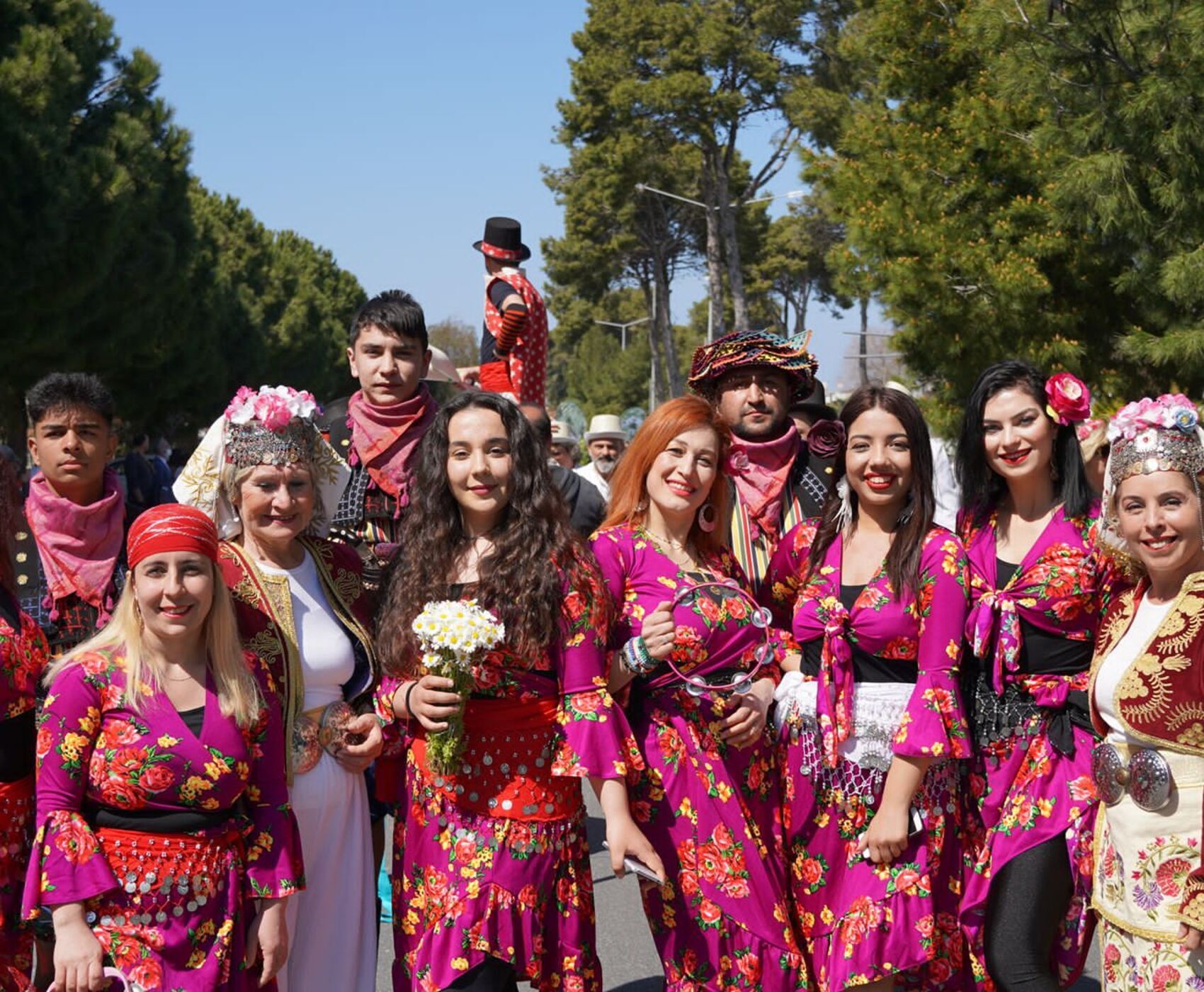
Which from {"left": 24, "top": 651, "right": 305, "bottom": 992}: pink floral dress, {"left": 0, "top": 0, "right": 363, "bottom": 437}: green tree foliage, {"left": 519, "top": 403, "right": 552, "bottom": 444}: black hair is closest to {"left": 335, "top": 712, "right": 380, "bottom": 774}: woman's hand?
{"left": 24, "top": 651, "right": 305, "bottom": 992}: pink floral dress

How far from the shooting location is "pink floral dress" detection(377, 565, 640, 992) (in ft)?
12.4

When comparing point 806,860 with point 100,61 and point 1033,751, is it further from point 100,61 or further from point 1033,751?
point 100,61

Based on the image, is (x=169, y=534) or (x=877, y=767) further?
(x=877, y=767)

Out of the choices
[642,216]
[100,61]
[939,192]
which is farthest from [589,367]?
[939,192]

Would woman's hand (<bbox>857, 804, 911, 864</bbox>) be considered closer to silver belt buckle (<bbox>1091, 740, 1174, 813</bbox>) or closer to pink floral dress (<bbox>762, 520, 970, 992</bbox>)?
pink floral dress (<bbox>762, 520, 970, 992</bbox>)

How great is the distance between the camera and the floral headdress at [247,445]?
4098mm

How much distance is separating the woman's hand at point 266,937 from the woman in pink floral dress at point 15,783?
66cm

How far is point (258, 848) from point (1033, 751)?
2.21 metres

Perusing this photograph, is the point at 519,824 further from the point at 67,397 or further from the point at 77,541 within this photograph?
the point at 67,397

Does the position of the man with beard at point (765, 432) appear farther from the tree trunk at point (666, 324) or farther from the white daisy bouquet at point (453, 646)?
the tree trunk at point (666, 324)

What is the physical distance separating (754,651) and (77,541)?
7.14 ft

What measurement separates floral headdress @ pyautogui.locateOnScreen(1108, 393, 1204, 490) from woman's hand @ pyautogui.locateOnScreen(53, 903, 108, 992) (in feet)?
9.40

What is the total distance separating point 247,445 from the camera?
4.11 metres

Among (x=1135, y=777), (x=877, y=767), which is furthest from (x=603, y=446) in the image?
(x=1135, y=777)
